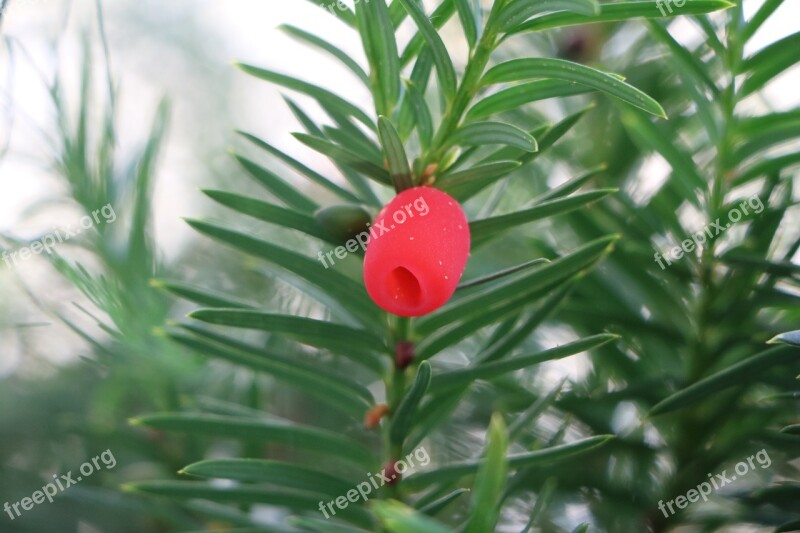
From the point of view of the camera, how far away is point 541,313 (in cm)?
51

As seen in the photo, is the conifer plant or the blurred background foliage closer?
the conifer plant

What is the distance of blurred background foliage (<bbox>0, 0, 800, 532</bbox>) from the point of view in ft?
1.87

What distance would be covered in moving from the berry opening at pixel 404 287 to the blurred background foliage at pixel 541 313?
0.32 feet

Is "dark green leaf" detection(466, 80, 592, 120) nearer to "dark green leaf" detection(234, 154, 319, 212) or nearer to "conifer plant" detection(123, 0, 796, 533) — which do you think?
"conifer plant" detection(123, 0, 796, 533)

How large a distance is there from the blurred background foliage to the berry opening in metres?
0.10

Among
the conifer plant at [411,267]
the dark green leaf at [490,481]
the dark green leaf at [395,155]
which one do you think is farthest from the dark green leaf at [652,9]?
the dark green leaf at [490,481]

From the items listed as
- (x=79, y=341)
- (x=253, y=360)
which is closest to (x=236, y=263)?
(x=79, y=341)

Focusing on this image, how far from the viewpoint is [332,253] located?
0.65m

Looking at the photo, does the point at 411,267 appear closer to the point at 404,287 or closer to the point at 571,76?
the point at 404,287

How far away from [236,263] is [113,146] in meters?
0.26

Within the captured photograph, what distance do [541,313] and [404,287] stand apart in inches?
4.8

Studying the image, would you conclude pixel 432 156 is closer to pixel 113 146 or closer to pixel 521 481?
pixel 521 481

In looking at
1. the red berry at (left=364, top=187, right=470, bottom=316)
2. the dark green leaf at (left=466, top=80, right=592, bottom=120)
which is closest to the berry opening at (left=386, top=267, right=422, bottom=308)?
the red berry at (left=364, top=187, right=470, bottom=316)

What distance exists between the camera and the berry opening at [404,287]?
422mm
